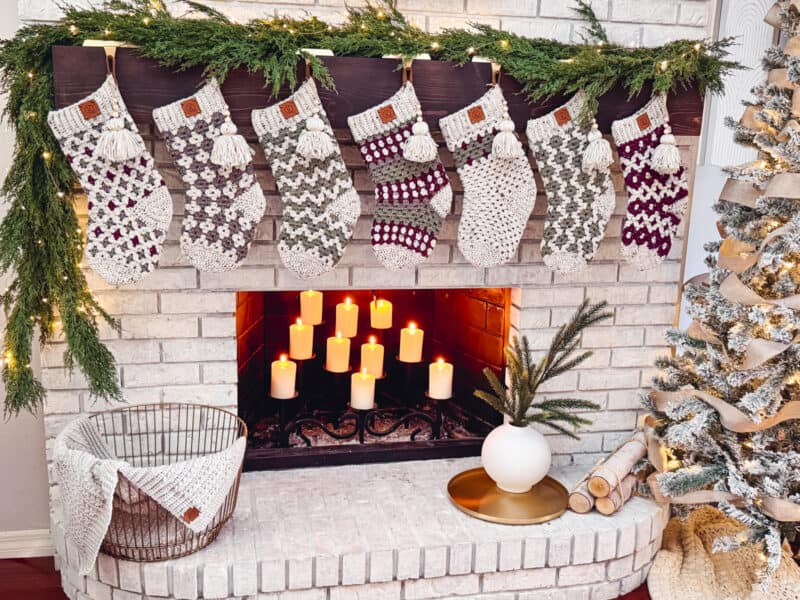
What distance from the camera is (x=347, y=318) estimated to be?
2715mm

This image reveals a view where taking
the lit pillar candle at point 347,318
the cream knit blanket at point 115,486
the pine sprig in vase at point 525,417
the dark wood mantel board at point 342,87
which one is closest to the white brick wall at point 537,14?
the dark wood mantel board at point 342,87

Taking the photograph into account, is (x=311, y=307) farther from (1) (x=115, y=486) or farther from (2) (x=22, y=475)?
(2) (x=22, y=475)

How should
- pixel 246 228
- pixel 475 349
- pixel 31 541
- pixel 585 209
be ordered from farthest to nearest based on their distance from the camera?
1. pixel 475 349
2. pixel 31 541
3. pixel 585 209
4. pixel 246 228

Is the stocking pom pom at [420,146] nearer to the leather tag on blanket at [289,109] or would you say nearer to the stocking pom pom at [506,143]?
the stocking pom pom at [506,143]

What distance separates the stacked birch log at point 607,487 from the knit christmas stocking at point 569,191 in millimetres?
635

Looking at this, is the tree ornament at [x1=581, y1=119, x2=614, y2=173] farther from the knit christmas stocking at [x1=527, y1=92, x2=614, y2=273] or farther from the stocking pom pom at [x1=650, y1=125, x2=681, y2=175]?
the stocking pom pom at [x1=650, y1=125, x2=681, y2=175]

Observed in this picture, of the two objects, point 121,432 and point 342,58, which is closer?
point 342,58

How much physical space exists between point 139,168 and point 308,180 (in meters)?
0.45

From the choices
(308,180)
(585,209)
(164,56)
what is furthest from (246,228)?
(585,209)

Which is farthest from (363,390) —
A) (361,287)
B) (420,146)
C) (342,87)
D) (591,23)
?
(591,23)

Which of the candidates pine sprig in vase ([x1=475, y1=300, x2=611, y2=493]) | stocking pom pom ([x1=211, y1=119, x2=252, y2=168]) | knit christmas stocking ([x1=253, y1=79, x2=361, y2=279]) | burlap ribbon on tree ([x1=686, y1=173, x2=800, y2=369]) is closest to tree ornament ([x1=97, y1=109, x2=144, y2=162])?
stocking pom pom ([x1=211, y1=119, x2=252, y2=168])

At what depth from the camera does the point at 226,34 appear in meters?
2.02

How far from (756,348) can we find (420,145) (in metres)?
1.11

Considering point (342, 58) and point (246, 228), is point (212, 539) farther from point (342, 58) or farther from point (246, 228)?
point (342, 58)
